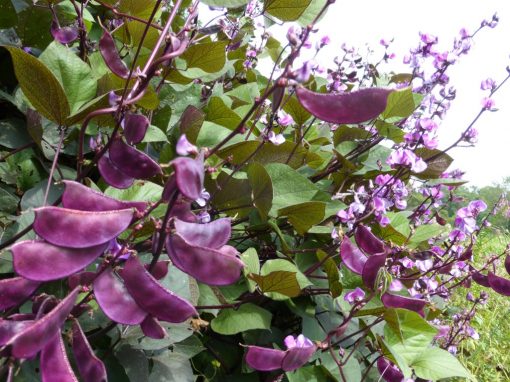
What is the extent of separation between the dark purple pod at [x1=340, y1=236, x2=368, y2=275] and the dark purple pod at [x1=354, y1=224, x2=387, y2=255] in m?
0.02

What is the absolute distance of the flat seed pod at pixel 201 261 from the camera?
2.02 feet

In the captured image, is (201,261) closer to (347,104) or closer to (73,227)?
(73,227)

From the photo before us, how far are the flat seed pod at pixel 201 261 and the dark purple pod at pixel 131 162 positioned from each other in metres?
0.14

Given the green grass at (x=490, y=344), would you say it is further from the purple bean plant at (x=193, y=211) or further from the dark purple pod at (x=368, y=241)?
the dark purple pod at (x=368, y=241)

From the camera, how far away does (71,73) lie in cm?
113

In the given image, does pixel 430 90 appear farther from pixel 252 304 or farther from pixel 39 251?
pixel 39 251

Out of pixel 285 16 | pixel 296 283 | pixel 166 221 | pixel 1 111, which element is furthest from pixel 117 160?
pixel 285 16

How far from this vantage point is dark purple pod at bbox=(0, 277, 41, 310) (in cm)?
64

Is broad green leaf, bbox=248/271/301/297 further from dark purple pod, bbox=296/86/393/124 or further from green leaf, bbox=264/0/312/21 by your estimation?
green leaf, bbox=264/0/312/21

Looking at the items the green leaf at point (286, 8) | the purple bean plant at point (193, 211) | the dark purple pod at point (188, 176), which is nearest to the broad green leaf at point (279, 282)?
the purple bean plant at point (193, 211)

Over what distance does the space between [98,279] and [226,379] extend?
0.83 metres

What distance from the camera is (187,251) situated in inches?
24.2

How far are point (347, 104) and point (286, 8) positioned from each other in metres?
0.95

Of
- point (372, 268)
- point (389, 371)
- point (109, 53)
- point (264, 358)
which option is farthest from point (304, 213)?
point (109, 53)
